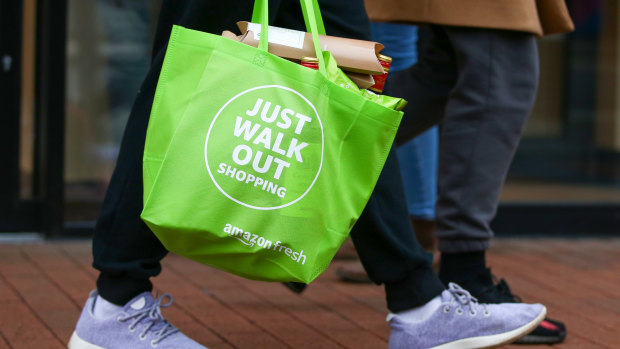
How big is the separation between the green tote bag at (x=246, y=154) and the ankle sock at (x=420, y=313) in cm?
53

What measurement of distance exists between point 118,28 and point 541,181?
231 cm

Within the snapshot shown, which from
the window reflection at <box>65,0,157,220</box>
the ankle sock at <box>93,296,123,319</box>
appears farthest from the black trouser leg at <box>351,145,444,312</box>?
the window reflection at <box>65,0,157,220</box>

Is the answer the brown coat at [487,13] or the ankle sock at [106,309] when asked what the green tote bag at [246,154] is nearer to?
the ankle sock at [106,309]

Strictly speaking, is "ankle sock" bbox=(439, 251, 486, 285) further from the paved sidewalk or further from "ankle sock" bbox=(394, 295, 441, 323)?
"ankle sock" bbox=(394, 295, 441, 323)

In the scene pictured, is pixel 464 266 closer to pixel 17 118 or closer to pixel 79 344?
pixel 79 344

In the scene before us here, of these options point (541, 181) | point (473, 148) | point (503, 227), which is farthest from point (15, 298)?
point (541, 181)

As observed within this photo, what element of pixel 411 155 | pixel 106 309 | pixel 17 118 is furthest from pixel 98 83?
pixel 106 309

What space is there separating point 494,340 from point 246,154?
0.99m

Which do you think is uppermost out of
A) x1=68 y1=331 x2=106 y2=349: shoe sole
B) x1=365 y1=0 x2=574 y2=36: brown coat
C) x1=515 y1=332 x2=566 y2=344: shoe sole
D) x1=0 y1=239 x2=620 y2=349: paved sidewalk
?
x1=365 y1=0 x2=574 y2=36: brown coat

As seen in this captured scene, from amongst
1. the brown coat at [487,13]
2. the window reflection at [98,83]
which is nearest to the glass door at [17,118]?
the window reflection at [98,83]

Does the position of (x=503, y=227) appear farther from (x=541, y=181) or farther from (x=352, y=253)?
(x=352, y=253)

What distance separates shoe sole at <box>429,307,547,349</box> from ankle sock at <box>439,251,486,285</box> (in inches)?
10.3

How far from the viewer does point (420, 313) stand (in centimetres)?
229

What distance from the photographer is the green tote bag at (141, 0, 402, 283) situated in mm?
1734
